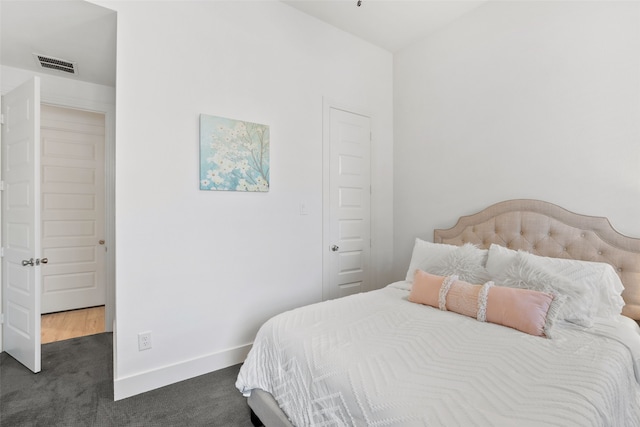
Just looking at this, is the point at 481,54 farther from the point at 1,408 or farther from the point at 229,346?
the point at 1,408

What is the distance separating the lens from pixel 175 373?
2.27 m

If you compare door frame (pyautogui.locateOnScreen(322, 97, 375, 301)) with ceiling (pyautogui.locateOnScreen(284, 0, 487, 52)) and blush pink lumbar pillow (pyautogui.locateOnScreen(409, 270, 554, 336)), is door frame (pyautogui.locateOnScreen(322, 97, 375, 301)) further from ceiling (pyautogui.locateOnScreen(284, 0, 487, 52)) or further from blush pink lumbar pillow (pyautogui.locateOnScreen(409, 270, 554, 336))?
blush pink lumbar pillow (pyautogui.locateOnScreen(409, 270, 554, 336))

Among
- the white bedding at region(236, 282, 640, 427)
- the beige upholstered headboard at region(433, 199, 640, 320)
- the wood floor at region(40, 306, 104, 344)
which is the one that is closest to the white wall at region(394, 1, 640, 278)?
the beige upholstered headboard at region(433, 199, 640, 320)

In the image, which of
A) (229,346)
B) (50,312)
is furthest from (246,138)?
(50,312)

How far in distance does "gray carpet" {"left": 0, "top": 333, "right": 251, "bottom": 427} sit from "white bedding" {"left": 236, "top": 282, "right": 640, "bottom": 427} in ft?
1.55

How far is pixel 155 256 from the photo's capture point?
2.20 meters

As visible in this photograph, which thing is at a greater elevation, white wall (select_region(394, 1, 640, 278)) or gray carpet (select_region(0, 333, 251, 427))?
white wall (select_region(394, 1, 640, 278))

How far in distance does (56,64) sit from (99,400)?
9.69ft

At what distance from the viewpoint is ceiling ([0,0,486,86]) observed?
2.14m

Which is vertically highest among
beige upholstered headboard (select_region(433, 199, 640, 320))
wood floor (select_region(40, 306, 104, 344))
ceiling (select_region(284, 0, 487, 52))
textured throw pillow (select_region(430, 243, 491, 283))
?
ceiling (select_region(284, 0, 487, 52))

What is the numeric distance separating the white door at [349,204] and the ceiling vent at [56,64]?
2503 mm

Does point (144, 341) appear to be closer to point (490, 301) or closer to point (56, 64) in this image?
point (490, 301)

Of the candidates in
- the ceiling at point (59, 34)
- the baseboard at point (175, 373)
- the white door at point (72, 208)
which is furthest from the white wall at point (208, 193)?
the white door at point (72, 208)

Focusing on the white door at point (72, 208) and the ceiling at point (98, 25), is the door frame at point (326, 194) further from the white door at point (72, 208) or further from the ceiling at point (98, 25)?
Answer: the white door at point (72, 208)
